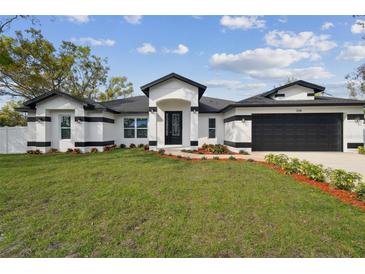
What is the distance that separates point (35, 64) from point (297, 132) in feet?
77.4

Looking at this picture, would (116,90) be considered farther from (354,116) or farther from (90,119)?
(354,116)

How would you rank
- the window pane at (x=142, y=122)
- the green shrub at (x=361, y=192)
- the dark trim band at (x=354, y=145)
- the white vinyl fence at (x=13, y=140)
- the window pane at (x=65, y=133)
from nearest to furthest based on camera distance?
the green shrub at (x=361, y=192)
the dark trim band at (x=354, y=145)
the window pane at (x=65, y=133)
the white vinyl fence at (x=13, y=140)
the window pane at (x=142, y=122)

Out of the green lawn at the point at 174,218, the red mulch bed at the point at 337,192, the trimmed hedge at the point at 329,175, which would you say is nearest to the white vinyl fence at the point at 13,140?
the green lawn at the point at 174,218

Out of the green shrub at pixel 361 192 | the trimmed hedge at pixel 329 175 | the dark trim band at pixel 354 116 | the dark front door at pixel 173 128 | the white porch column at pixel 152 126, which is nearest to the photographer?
the green shrub at pixel 361 192

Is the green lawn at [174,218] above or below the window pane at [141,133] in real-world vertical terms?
below

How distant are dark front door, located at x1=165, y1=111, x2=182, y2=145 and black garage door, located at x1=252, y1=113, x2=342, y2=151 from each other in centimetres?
517

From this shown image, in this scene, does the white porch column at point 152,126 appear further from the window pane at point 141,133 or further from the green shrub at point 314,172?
the green shrub at point 314,172

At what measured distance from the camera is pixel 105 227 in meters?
3.60

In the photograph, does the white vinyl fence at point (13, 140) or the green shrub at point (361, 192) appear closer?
the green shrub at point (361, 192)

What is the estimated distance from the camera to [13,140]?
1427 cm

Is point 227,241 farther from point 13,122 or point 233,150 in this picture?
point 13,122

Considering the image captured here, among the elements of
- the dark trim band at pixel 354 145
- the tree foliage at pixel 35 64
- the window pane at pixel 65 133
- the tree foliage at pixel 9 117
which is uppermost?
the tree foliage at pixel 35 64

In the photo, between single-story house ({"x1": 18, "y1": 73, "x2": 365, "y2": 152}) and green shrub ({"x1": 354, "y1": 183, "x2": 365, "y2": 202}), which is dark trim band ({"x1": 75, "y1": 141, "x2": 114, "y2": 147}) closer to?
single-story house ({"x1": 18, "y1": 73, "x2": 365, "y2": 152})

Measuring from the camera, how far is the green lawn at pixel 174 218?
2.99 m
